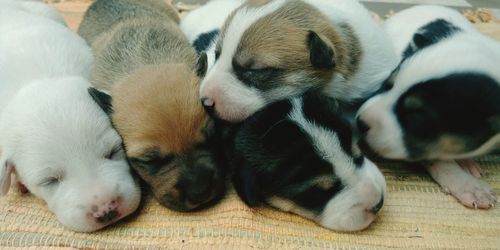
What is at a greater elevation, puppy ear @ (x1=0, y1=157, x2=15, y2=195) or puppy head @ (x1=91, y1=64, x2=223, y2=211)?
puppy head @ (x1=91, y1=64, x2=223, y2=211)

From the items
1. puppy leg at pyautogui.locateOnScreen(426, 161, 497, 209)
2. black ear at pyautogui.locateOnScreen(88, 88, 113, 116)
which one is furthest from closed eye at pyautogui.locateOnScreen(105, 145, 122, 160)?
puppy leg at pyautogui.locateOnScreen(426, 161, 497, 209)

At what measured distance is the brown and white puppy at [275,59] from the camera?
2.35m

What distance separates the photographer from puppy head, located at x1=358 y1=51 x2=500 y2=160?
7.68 ft

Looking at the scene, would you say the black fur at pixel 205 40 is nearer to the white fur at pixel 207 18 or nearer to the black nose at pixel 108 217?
the white fur at pixel 207 18

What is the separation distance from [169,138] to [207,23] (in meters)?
1.59

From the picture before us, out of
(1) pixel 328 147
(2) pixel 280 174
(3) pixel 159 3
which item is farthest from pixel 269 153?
(3) pixel 159 3

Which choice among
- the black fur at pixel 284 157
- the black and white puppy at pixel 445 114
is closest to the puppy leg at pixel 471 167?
the black and white puppy at pixel 445 114

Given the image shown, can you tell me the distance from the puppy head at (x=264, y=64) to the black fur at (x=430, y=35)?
28.4 inches

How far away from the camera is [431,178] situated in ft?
8.61

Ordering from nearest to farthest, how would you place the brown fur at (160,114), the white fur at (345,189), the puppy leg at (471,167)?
the white fur at (345,189), the brown fur at (160,114), the puppy leg at (471,167)

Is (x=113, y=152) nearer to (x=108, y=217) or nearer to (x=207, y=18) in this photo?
(x=108, y=217)

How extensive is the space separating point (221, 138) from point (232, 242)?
1.92 feet

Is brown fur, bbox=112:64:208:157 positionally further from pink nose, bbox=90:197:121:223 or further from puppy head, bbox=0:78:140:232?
pink nose, bbox=90:197:121:223

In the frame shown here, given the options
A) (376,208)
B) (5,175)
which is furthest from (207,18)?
(376,208)
